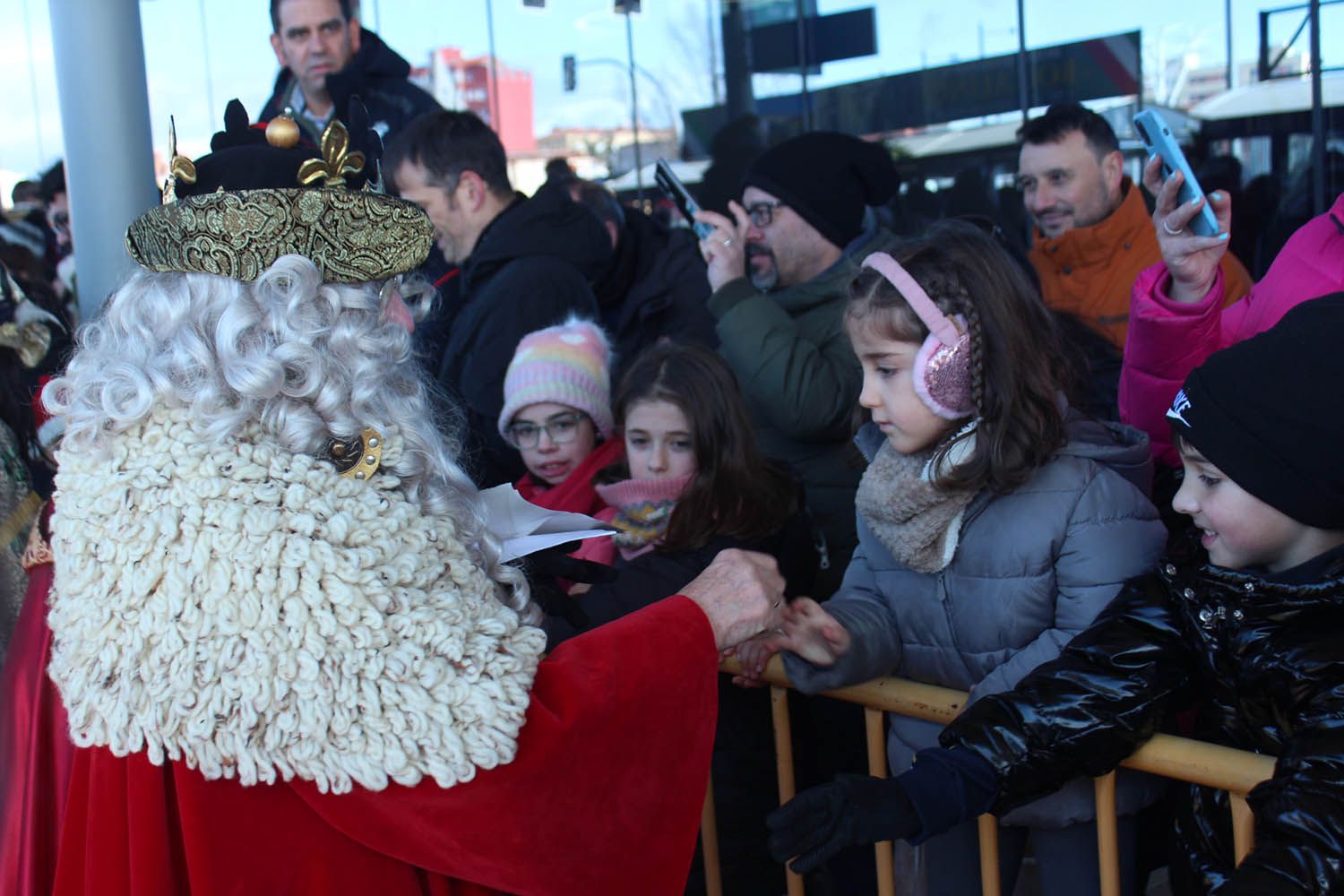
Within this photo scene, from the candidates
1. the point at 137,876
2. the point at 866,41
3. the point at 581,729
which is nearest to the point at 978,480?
the point at 581,729

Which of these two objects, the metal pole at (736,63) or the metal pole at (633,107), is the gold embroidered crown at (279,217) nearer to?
the metal pole at (736,63)

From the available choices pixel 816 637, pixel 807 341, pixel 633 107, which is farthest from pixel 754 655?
pixel 633 107

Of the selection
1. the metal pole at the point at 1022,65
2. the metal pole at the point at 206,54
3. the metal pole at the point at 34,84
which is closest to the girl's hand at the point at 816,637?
the metal pole at the point at 1022,65

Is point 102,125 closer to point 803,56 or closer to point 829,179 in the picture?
point 829,179

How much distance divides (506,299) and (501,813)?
7.82ft

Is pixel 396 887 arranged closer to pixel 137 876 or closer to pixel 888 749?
pixel 137 876

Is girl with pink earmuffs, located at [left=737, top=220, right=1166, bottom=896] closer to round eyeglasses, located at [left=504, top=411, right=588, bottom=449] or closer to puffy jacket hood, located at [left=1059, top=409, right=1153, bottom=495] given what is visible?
puffy jacket hood, located at [left=1059, top=409, right=1153, bottom=495]

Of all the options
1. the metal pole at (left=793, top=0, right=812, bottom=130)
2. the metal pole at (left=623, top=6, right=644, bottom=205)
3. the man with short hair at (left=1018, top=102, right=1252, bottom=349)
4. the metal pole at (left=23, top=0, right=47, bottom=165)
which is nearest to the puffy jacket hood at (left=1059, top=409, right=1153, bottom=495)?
the man with short hair at (left=1018, top=102, right=1252, bottom=349)

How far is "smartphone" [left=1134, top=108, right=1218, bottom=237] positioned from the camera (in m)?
2.25

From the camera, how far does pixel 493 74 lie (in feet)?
26.3

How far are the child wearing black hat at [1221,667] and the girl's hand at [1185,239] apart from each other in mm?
536

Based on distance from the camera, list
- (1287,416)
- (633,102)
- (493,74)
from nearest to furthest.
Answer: (1287,416), (633,102), (493,74)

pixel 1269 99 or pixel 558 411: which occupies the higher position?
pixel 1269 99

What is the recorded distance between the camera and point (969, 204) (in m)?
5.93
